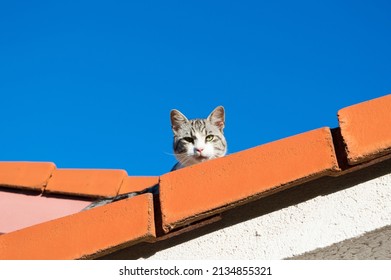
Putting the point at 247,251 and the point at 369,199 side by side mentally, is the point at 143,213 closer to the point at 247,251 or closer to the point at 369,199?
the point at 247,251

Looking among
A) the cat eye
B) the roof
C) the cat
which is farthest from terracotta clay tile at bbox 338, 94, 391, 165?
the cat eye

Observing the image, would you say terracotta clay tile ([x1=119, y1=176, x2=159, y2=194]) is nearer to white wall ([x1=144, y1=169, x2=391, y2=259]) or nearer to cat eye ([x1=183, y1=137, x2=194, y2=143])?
cat eye ([x1=183, y1=137, x2=194, y2=143])

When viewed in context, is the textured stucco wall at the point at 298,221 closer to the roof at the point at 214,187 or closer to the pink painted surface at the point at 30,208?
the roof at the point at 214,187

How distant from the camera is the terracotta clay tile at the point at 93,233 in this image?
171 cm

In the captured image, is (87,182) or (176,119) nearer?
(87,182)

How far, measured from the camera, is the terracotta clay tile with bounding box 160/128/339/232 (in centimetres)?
162

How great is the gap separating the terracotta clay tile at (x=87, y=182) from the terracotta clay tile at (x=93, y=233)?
1475mm

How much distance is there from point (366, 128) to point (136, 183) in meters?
2.07

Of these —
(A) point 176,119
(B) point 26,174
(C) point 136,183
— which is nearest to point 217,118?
(A) point 176,119

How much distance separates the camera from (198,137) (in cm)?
417

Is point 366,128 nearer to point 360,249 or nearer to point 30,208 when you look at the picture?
point 360,249

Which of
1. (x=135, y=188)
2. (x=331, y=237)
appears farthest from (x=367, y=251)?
(x=135, y=188)

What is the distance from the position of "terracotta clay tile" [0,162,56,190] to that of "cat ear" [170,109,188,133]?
127 centimetres

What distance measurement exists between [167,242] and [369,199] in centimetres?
63
